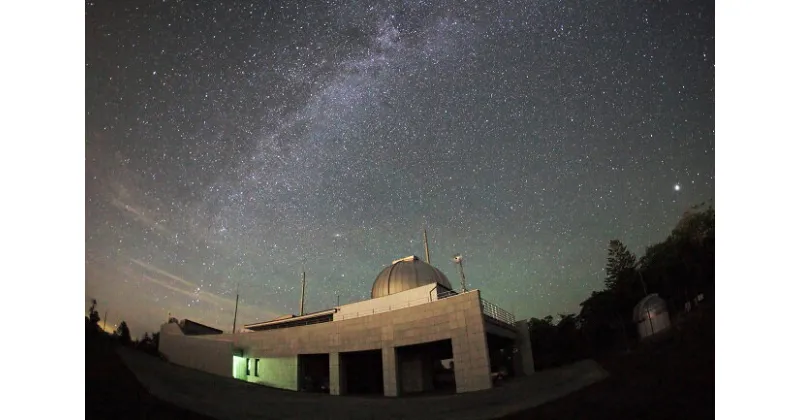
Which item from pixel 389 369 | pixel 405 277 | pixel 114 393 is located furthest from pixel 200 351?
pixel 405 277

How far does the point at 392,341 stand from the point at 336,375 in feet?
2.39

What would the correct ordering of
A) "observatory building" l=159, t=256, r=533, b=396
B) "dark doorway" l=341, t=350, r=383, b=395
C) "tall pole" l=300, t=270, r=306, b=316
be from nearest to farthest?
"observatory building" l=159, t=256, r=533, b=396
"dark doorway" l=341, t=350, r=383, b=395
"tall pole" l=300, t=270, r=306, b=316

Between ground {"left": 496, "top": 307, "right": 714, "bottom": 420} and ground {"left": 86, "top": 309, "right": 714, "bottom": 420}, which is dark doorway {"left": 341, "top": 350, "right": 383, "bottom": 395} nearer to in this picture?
ground {"left": 86, "top": 309, "right": 714, "bottom": 420}

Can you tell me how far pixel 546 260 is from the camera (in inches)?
254

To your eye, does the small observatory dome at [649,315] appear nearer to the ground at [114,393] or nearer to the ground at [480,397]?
the ground at [480,397]

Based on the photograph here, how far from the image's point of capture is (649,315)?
6.28 metres

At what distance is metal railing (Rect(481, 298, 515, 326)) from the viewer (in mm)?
5676

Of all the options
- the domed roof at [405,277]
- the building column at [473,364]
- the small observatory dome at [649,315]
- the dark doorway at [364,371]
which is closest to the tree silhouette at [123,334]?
the dark doorway at [364,371]

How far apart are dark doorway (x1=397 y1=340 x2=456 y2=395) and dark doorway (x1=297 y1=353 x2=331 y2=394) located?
807mm

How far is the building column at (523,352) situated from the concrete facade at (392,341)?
15 millimetres

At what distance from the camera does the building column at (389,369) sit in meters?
5.61

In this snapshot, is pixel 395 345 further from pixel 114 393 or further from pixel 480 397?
pixel 114 393

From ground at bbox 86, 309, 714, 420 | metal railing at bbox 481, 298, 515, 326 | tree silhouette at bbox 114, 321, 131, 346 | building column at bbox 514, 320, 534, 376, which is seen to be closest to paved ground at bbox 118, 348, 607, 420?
ground at bbox 86, 309, 714, 420
